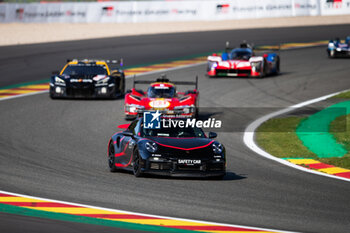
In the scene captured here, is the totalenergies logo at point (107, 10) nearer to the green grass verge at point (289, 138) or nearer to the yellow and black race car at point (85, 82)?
the yellow and black race car at point (85, 82)

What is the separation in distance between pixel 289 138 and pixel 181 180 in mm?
6570

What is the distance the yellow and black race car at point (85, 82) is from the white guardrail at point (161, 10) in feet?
72.1

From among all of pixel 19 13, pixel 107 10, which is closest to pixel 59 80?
pixel 107 10

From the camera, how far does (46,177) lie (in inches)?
525

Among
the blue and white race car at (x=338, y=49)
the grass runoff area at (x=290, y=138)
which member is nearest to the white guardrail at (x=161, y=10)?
the blue and white race car at (x=338, y=49)

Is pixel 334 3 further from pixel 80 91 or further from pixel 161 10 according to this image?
pixel 80 91

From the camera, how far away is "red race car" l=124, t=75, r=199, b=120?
73.0 ft

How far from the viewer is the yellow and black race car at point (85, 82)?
26328mm

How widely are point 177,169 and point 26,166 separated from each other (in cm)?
327

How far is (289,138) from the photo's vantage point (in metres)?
19.3

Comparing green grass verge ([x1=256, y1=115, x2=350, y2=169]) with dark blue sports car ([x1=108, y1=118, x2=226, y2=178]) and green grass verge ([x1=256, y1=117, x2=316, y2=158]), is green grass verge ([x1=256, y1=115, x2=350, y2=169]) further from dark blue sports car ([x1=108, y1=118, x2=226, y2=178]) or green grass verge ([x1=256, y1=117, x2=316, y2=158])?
dark blue sports car ([x1=108, y1=118, x2=226, y2=178])

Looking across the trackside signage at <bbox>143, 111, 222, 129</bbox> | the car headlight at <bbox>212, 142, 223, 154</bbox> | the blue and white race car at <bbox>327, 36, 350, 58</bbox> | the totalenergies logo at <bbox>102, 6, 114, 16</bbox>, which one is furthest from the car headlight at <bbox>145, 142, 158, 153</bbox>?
the totalenergies logo at <bbox>102, 6, 114, 16</bbox>

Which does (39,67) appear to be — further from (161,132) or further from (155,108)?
(161,132)

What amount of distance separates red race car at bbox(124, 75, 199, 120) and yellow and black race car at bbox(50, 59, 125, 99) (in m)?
3.74
